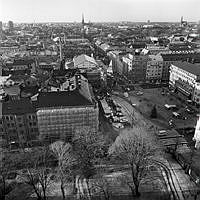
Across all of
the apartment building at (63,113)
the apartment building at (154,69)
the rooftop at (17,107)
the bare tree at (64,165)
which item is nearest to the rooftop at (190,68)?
the apartment building at (154,69)

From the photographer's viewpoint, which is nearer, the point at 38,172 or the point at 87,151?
the point at 38,172

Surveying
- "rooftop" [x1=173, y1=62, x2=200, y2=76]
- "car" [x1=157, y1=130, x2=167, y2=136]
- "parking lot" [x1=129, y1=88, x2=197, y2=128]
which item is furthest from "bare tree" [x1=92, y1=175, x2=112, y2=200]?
"rooftop" [x1=173, y1=62, x2=200, y2=76]

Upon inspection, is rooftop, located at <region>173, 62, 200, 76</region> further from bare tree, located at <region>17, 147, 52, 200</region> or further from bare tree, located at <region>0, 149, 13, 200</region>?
bare tree, located at <region>0, 149, 13, 200</region>

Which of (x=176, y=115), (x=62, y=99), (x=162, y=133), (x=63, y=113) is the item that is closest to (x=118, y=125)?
(x=162, y=133)

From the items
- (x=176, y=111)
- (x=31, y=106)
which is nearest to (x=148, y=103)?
(x=176, y=111)

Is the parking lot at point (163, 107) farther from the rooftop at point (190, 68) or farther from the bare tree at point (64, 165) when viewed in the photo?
the bare tree at point (64, 165)

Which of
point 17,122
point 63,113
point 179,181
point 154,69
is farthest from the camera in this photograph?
point 154,69

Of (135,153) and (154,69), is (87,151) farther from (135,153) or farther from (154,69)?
(154,69)
